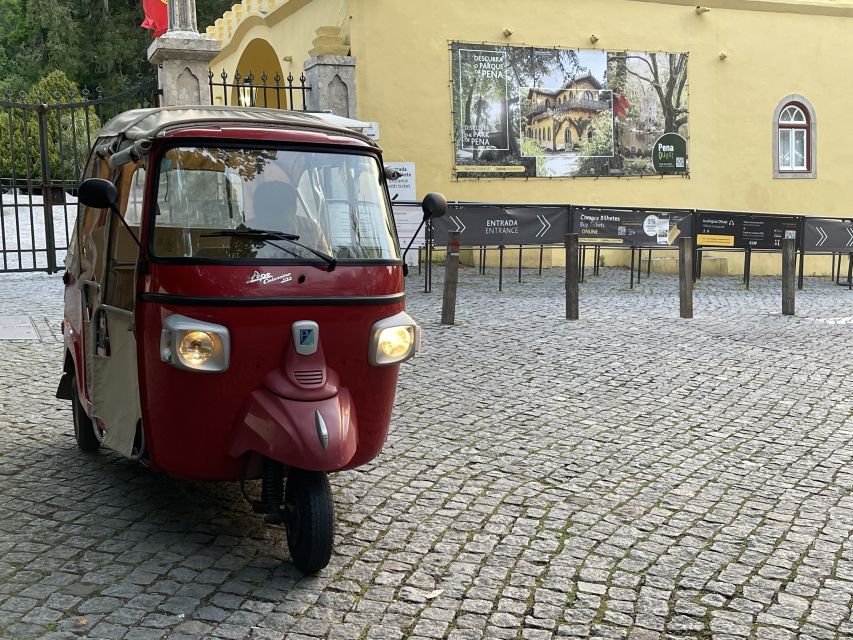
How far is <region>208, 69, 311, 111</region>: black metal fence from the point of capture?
16.1 m

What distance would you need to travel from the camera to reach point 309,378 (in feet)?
15.3

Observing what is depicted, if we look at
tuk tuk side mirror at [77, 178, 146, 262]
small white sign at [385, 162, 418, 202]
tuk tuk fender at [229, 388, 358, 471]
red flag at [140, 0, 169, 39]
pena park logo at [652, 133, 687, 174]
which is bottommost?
tuk tuk fender at [229, 388, 358, 471]

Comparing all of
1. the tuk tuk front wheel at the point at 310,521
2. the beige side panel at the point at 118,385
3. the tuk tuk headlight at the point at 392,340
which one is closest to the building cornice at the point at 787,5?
the tuk tuk headlight at the point at 392,340

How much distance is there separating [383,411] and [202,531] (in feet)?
3.52

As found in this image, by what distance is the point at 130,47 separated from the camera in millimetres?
44312

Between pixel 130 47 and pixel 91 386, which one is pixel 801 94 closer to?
pixel 91 386

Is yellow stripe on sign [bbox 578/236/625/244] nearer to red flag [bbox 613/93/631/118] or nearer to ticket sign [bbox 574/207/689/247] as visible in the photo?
ticket sign [bbox 574/207/689/247]

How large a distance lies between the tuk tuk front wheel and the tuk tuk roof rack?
5.47 ft

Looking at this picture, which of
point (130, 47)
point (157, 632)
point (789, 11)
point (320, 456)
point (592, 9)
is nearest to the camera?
point (157, 632)

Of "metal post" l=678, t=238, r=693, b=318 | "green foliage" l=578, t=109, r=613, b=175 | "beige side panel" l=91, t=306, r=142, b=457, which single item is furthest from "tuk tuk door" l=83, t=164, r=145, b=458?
"green foliage" l=578, t=109, r=613, b=175

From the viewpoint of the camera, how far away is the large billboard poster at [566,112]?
1956 centimetres

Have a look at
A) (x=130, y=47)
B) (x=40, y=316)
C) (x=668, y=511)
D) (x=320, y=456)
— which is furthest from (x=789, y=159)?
(x=130, y=47)

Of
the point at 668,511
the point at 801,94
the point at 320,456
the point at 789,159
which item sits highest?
the point at 801,94

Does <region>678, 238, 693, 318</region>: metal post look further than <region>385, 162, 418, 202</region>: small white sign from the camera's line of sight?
No
